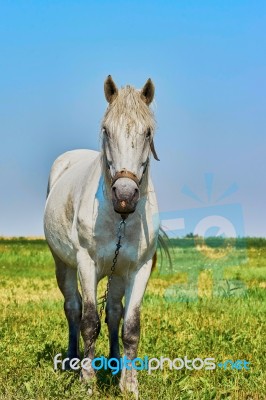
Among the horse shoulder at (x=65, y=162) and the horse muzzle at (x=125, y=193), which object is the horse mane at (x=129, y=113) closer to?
the horse muzzle at (x=125, y=193)

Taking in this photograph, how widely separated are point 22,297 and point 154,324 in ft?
18.0

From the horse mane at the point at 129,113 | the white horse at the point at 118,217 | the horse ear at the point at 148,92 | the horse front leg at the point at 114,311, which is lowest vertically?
the horse front leg at the point at 114,311

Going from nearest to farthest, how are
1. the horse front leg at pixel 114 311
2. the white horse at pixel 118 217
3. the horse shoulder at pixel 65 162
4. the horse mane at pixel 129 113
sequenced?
A: the white horse at pixel 118 217 < the horse mane at pixel 129 113 < the horse front leg at pixel 114 311 < the horse shoulder at pixel 65 162

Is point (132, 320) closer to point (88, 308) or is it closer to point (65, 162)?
point (88, 308)

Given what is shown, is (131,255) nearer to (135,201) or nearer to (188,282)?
(135,201)

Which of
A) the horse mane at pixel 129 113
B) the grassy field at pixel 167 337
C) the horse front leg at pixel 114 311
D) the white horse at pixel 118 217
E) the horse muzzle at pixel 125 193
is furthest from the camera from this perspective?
the horse front leg at pixel 114 311

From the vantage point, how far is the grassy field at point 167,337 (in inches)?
255

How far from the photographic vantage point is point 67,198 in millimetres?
Result: 7629

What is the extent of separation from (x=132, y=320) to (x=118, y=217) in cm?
97

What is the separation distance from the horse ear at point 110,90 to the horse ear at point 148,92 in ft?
0.79

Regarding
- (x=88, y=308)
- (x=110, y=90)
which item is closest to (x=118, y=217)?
(x=88, y=308)

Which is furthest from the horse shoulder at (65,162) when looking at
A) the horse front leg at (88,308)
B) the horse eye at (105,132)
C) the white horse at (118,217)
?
the horse eye at (105,132)

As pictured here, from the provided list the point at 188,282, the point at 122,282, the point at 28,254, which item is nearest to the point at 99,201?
A: the point at 122,282

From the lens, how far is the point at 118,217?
254 inches
